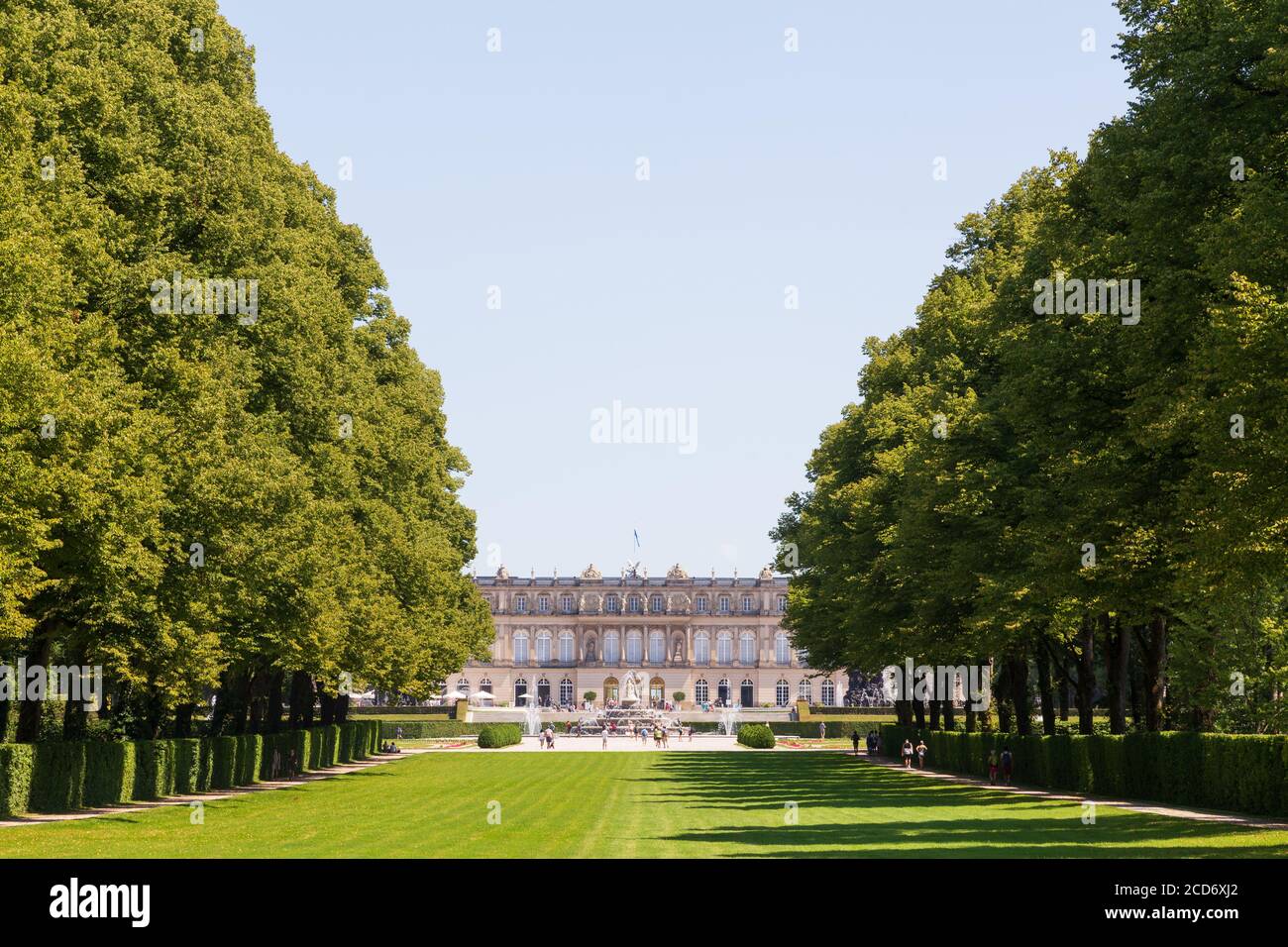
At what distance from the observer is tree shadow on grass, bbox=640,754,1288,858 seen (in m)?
26.9

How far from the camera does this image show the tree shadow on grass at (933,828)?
26872 mm

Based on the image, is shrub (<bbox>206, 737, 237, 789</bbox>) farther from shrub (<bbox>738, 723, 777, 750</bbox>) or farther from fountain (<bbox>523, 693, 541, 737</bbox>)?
fountain (<bbox>523, 693, 541, 737</bbox>)

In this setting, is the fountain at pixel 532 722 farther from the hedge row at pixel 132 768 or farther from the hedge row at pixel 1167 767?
the hedge row at pixel 1167 767

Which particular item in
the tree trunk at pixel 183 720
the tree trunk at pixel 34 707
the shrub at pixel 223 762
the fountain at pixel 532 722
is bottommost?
the fountain at pixel 532 722

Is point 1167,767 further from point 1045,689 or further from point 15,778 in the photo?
point 15,778

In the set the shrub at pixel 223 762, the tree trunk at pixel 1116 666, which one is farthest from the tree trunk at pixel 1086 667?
the shrub at pixel 223 762

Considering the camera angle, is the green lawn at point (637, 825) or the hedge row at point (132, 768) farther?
the hedge row at point (132, 768)

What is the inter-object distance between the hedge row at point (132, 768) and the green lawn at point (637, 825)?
6.52ft

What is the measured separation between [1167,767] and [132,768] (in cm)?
2640

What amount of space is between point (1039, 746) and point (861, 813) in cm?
1489

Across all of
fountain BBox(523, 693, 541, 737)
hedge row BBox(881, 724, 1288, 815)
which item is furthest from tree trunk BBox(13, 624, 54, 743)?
fountain BBox(523, 693, 541, 737)

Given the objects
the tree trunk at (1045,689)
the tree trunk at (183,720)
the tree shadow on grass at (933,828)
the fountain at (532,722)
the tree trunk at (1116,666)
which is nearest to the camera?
the tree shadow on grass at (933,828)

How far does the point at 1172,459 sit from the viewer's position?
1324 inches
